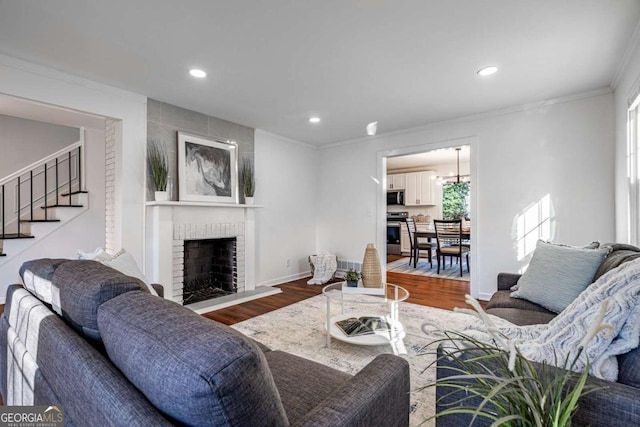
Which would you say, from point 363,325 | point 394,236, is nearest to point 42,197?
point 363,325

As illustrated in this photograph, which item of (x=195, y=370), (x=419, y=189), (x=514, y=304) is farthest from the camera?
(x=419, y=189)

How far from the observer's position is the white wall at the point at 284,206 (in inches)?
185

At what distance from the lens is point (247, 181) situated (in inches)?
169

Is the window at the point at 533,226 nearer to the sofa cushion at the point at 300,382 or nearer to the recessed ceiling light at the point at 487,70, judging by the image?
the recessed ceiling light at the point at 487,70

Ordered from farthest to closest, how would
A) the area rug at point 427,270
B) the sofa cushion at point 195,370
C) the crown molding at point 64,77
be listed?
1. the area rug at point 427,270
2. the crown molding at point 64,77
3. the sofa cushion at point 195,370

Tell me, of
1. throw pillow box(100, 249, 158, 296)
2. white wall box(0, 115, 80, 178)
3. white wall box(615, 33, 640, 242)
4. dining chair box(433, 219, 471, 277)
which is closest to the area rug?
dining chair box(433, 219, 471, 277)

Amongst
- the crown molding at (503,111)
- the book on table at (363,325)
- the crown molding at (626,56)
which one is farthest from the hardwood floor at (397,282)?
the crown molding at (626,56)

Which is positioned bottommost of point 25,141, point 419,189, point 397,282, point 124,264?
point 397,282

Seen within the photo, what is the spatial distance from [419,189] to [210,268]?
19.3 feet

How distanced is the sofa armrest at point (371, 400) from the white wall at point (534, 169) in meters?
3.35

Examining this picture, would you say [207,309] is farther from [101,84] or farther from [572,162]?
[572,162]

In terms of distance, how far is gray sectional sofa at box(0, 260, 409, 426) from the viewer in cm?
60

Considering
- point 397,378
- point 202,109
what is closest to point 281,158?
point 202,109

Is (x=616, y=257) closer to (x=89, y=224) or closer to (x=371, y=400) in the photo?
(x=371, y=400)
